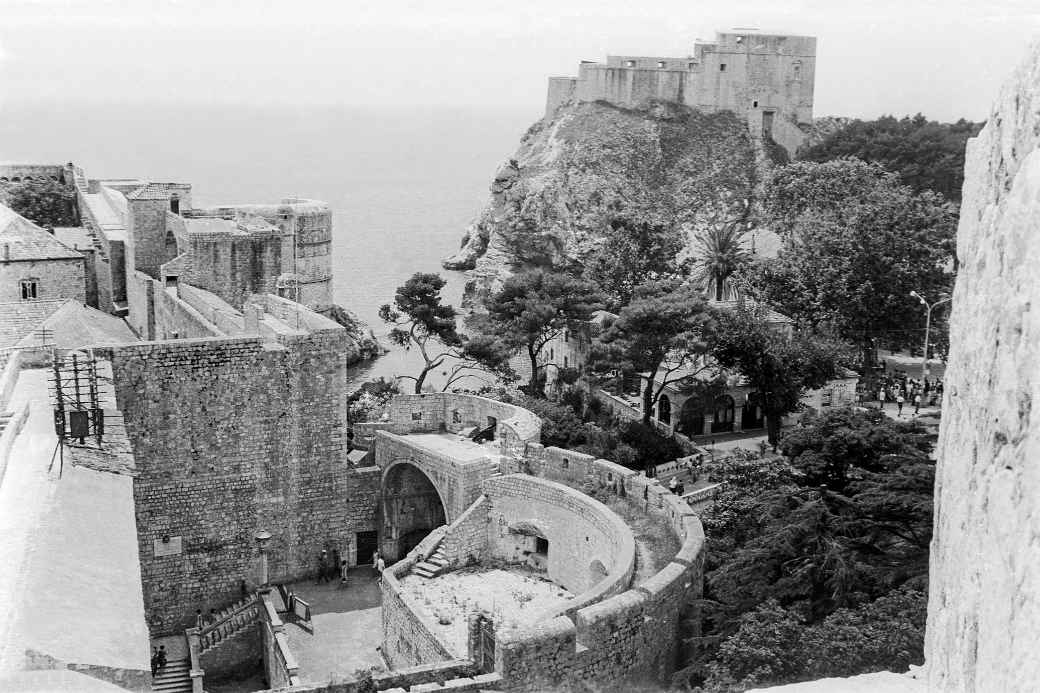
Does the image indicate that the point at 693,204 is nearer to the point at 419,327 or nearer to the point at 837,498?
the point at 419,327

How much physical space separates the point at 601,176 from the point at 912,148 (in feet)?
60.4

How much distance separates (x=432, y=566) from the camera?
2223cm

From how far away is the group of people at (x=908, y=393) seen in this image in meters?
35.0

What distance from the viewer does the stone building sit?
29.8 metres

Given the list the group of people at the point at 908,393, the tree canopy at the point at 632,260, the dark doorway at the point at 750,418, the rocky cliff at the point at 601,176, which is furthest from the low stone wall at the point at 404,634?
the rocky cliff at the point at 601,176

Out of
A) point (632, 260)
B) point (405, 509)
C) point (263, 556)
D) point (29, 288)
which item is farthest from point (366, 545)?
point (632, 260)

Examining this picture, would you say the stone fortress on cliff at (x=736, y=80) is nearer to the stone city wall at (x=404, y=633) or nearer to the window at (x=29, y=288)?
the window at (x=29, y=288)

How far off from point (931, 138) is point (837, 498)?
50634 mm

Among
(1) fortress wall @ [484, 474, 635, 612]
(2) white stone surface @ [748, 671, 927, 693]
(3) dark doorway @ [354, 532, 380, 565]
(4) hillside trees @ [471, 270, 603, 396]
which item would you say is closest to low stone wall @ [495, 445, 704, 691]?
(1) fortress wall @ [484, 474, 635, 612]

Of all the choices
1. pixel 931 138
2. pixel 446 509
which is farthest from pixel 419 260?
pixel 446 509

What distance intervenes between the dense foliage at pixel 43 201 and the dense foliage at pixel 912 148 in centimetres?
3907

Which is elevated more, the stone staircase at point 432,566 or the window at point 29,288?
the window at point 29,288

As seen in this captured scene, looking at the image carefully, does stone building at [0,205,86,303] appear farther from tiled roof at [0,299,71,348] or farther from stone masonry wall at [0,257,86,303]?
tiled roof at [0,299,71,348]

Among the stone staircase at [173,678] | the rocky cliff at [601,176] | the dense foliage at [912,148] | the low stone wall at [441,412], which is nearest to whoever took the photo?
the stone staircase at [173,678]
